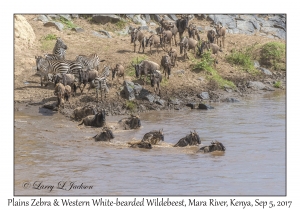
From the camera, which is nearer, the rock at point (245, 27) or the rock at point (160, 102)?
the rock at point (160, 102)

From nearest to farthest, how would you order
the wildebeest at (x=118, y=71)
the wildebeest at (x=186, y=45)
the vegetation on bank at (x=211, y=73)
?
1. the wildebeest at (x=118, y=71)
2. the vegetation on bank at (x=211, y=73)
3. the wildebeest at (x=186, y=45)

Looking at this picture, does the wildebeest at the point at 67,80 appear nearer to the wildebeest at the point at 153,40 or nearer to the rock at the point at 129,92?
the rock at the point at 129,92

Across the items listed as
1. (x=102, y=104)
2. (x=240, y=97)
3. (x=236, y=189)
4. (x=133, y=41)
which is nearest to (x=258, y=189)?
(x=236, y=189)

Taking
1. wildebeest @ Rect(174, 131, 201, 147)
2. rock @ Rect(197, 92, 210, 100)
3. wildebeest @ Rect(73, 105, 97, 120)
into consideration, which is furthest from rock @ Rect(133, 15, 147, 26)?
wildebeest @ Rect(174, 131, 201, 147)

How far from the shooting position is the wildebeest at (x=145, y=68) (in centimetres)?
2259

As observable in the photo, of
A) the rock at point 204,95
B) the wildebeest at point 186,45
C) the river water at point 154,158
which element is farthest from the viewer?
the wildebeest at point 186,45

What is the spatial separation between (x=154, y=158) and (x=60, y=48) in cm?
1050

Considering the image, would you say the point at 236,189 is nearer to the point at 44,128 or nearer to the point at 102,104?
the point at 44,128

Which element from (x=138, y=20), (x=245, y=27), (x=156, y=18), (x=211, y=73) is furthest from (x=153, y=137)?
(x=245, y=27)

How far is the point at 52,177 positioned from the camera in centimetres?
1339

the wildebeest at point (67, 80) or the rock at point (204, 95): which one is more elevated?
the wildebeest at point (67, 80)

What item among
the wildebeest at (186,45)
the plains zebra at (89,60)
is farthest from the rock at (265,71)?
the plains zebra at (89,60)

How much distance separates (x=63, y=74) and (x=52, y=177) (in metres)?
8.43

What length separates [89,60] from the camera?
2323 cm
